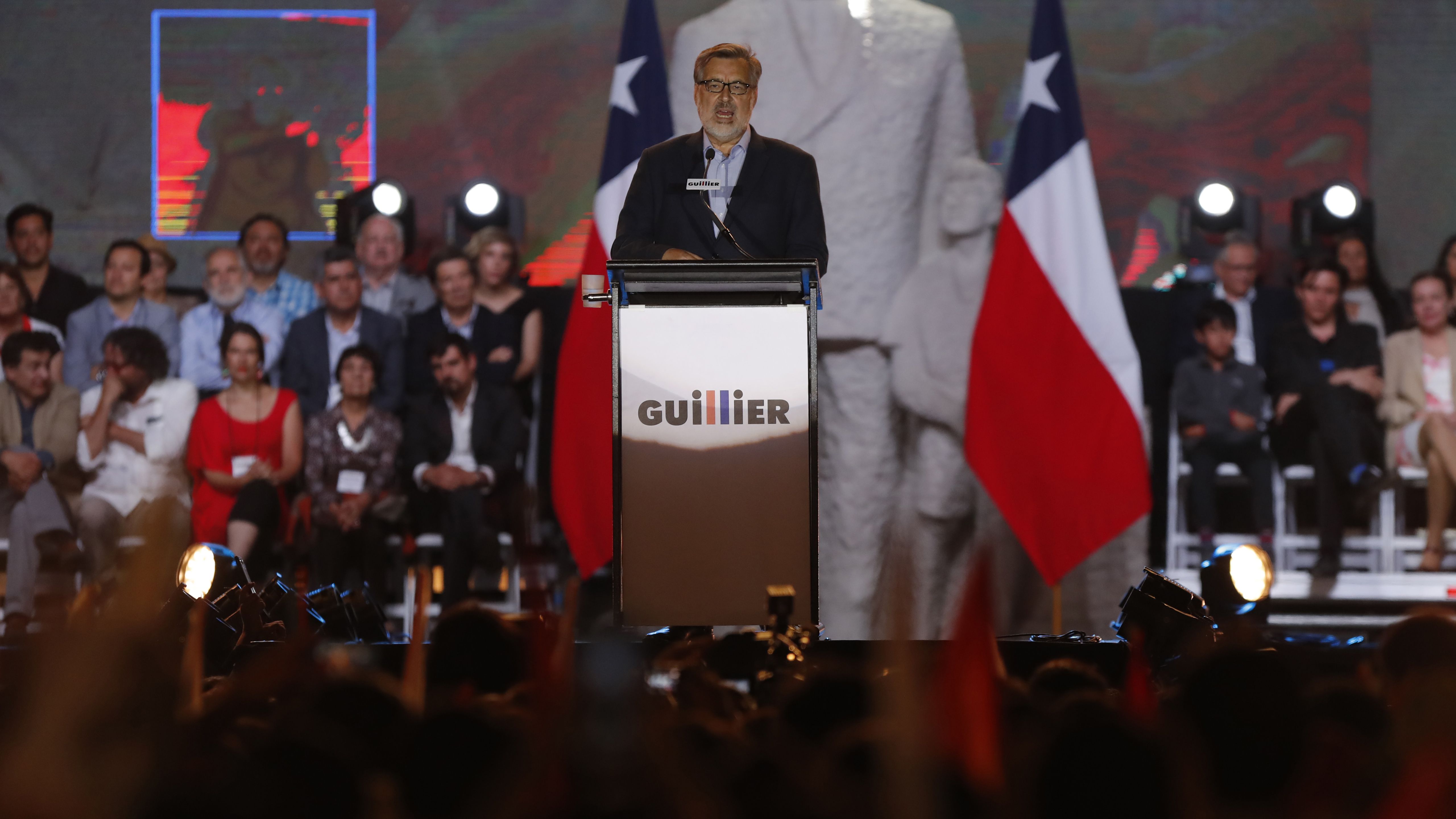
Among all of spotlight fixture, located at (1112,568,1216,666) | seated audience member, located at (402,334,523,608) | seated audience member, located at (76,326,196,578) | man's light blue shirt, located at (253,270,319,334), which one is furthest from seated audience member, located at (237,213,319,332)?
spotlight fixture, located at (1112,568,1216,666)

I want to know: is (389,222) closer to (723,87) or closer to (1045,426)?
(1045,426)

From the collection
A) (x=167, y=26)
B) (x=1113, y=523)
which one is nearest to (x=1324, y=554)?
(x=1113, y=523)

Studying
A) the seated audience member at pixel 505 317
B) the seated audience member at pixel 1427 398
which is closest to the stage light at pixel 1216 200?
the seated audience member at pixel 1427 398

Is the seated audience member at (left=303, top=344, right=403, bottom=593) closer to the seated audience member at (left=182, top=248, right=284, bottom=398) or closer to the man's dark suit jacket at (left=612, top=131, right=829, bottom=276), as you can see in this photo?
the seated audience member at (left=182, top=248, right=284, bottom=398)

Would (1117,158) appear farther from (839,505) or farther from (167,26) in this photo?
(167,26)

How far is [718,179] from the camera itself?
2.89 m

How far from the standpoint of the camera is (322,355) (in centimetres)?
605

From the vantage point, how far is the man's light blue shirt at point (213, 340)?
621 cm

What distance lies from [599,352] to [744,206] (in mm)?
2880

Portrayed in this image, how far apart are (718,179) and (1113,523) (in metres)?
2.88

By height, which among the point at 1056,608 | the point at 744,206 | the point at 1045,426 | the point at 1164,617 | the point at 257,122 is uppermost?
the point at 257,122

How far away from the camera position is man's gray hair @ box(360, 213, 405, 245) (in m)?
6.35

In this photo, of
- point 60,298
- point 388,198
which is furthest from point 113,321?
point 388,198

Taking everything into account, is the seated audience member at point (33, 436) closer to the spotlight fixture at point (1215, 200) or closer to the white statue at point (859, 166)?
the white statue at point (859, 166)
